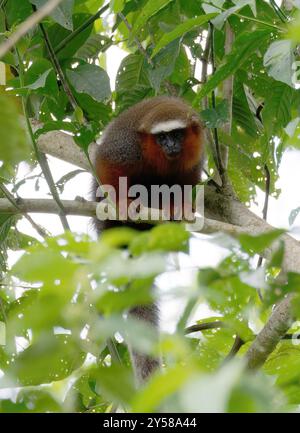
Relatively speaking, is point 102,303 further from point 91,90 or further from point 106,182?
point 106,182

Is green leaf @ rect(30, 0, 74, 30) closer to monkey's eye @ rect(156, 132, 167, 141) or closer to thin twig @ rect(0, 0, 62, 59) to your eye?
monkey's eye @ rect(156, 132, 167, 141)

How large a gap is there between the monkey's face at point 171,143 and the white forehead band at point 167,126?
0.21 feet

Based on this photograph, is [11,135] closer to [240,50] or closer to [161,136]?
[240,50]

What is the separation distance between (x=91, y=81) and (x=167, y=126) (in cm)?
106

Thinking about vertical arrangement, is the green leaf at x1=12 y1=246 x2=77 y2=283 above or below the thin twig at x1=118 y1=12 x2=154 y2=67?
above

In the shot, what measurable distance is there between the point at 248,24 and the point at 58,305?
9.21 ft

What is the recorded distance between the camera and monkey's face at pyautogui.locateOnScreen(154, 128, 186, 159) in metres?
4.41

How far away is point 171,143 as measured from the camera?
14.5ft

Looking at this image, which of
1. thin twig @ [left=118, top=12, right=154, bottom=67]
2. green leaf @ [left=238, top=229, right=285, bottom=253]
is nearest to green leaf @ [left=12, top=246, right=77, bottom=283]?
green leaf @ [left=238, top=229, right=285, bottom=253]

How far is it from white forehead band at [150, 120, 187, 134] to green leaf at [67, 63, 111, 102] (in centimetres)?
96

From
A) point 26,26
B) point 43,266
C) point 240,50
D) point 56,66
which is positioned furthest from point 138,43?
point 43,266

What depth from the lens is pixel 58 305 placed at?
0.81 m

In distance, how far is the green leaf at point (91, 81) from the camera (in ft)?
10.9

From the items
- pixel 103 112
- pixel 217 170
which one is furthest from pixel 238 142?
pixel 103 112
